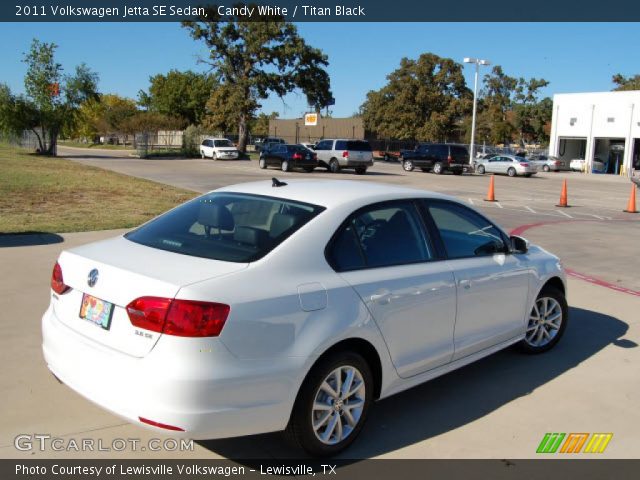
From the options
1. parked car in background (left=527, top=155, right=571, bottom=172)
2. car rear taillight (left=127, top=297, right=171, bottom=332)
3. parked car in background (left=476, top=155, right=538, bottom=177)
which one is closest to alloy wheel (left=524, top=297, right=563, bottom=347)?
car rear taillight (left=127, top=297, right=171, bottom=332)

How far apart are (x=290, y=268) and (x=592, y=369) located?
129 inches

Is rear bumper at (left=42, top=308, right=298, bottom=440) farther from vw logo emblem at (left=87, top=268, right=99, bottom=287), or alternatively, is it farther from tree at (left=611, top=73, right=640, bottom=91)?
tree at (left=611, top=73, right=640, bottom=91)

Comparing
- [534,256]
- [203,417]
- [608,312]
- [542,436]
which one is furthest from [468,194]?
[203,417]

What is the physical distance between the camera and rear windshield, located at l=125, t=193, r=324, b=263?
3646mm

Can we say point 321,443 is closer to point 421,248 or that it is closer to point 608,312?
point 421,248

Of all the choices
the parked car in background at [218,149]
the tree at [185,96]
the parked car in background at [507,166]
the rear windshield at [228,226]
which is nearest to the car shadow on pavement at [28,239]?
the rear windshield at [228,226]

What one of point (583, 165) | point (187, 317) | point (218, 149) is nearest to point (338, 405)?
point (187, 317)

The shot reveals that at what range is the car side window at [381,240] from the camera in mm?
3812

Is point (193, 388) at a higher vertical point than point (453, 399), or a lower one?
higher

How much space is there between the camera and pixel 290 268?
3471mm

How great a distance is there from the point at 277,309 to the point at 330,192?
120cm

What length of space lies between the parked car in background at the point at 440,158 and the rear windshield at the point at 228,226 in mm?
34366

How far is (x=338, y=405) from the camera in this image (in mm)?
3654

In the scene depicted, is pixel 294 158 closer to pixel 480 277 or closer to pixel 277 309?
pixel 480 277
